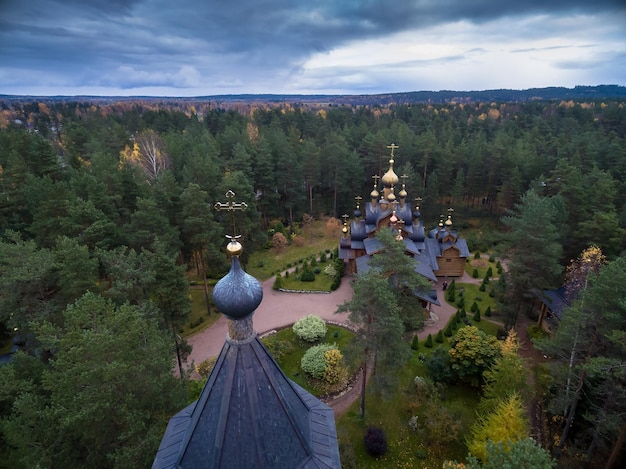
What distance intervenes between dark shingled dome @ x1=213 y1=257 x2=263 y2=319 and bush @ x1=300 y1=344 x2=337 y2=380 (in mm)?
15730

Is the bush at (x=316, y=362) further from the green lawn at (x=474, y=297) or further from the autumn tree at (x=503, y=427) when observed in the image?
the green lawn at (x=474, y=297)

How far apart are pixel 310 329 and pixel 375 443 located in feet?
26.4

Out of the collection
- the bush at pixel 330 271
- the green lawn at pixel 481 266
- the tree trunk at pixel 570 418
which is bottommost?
the green lawn at pixel 481 266

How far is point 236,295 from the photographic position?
4.91 m

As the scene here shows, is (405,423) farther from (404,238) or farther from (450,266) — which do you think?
(450,266)

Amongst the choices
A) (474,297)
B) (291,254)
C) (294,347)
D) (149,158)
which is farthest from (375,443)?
(149,158)

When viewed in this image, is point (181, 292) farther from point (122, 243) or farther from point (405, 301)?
point (405, 301)

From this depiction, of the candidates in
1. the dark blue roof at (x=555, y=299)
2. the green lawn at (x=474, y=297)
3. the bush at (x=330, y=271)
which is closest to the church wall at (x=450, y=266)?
the green lawn at (x=474, y=297)

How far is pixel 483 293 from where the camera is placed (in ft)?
93.4

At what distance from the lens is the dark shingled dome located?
4898mm

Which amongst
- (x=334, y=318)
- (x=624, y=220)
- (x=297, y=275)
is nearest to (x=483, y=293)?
(x=624, y=220)

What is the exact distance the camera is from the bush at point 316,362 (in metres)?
19.4

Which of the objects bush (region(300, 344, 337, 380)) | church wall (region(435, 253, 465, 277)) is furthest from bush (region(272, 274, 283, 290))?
church wall (region(435, 253, 465, 277))

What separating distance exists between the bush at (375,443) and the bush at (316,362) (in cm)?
421
